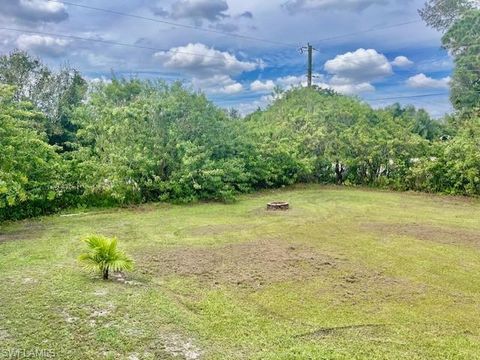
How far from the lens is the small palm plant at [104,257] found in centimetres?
492

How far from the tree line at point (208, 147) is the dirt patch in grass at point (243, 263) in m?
2.50

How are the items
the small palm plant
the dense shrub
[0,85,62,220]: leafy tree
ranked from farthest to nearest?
the dense shrub, [0,85,62,220]: leafy tree, the small palm plant

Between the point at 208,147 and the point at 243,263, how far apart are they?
6055 millimetres

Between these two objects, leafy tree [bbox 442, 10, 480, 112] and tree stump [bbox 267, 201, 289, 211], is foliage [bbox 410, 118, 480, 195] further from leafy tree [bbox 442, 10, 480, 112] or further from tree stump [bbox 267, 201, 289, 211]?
tree stump [bbox 267, 201, 289, 211]

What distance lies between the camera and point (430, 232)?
7.60m

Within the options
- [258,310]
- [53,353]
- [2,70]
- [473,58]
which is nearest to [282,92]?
[473,58]

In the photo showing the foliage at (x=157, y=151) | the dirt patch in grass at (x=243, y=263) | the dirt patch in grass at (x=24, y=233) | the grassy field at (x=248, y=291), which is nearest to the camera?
the grassy field at (x=248, y=291)

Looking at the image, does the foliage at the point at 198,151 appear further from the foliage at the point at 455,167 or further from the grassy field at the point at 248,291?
the grassy field at the point at 248,291

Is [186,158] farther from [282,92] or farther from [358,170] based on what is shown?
[282,92]

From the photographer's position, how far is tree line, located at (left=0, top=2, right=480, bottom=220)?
9.03m

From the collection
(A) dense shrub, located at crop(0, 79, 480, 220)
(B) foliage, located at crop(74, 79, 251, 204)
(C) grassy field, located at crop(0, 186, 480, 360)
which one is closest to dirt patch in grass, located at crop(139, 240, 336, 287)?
(C) grassy field, located at crop(0, 186, 480, 360)

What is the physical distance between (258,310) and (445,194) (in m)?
10.0

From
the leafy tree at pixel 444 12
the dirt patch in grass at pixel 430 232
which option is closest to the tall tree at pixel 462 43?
the leafy tree at pixel 444 12

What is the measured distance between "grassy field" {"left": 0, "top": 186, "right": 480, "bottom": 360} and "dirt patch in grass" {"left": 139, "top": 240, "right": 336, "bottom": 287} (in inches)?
0.9
